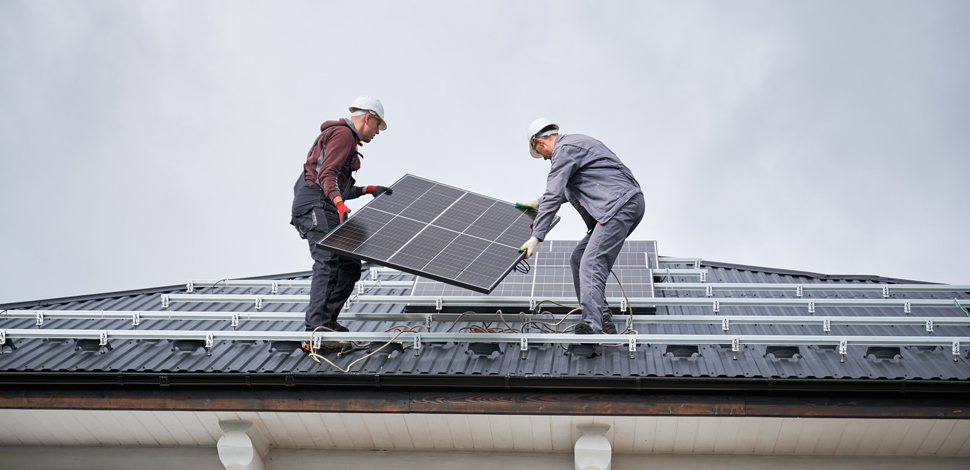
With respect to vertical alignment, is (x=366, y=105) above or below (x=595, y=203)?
above

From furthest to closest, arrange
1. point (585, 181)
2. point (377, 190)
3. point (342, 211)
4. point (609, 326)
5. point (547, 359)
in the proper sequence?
point (377, 190), point (609, 326), point (585, 181), point (342, 211), point (547, 359)

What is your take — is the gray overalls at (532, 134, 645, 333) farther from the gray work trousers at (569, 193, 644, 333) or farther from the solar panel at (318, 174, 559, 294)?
the solar panel at (318, 174, 559, 294)

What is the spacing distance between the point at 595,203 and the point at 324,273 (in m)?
2.74

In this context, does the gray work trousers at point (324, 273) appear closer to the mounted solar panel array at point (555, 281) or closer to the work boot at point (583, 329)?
the mounted solar panel array at point (555, 281)

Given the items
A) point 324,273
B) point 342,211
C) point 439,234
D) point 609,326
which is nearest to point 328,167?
point 342,211

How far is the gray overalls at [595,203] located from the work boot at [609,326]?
→ 0.33 metres

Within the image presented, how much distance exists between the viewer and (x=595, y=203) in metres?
8.45

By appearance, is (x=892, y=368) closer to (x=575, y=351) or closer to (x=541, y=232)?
(x=575, y=351)

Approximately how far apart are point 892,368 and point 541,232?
3262 mm

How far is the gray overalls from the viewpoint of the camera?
27.0 ft

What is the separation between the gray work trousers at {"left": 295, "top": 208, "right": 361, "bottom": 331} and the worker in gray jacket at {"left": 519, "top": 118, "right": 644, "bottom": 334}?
191 cm

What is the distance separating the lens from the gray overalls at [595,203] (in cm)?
823

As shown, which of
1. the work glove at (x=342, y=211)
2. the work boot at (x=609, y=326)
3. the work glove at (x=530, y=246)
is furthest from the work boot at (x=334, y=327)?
the work boot at (x=609, y=326)

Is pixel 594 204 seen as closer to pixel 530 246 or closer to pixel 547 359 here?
pixel 530 246
